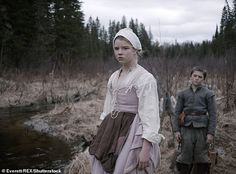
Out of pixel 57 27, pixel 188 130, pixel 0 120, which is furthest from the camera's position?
pixel 57 27

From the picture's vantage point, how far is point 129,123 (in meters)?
2.30

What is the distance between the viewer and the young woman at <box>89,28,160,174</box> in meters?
2.17

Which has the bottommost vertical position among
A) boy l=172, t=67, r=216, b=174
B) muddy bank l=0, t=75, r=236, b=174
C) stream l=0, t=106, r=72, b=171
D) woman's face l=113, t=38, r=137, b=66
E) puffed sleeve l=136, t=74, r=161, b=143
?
stream l=0, t=106, r=72, b=171

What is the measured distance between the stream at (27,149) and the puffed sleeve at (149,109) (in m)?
3.79

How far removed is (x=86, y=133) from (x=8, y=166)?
2.66 meters

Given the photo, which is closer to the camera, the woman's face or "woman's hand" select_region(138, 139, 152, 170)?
"woman's hand" select_region(138, 139, 152, 170)

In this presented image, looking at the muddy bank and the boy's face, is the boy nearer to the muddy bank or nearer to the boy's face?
the boy's face

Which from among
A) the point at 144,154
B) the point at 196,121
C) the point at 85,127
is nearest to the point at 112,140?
the point at 144,154

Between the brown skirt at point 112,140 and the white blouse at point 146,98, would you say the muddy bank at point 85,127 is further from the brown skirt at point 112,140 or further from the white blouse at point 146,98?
the white blouse at point 146,98

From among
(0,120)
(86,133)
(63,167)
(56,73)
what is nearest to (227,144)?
(63,167)

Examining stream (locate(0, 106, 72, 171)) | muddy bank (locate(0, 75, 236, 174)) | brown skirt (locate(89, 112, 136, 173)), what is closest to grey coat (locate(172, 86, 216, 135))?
muddy bank (locate(0, 75, 236, 174))

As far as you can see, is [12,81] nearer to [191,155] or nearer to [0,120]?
[0,120]

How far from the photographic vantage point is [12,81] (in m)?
14.8

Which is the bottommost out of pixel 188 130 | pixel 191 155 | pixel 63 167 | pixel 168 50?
pixel 63 167
